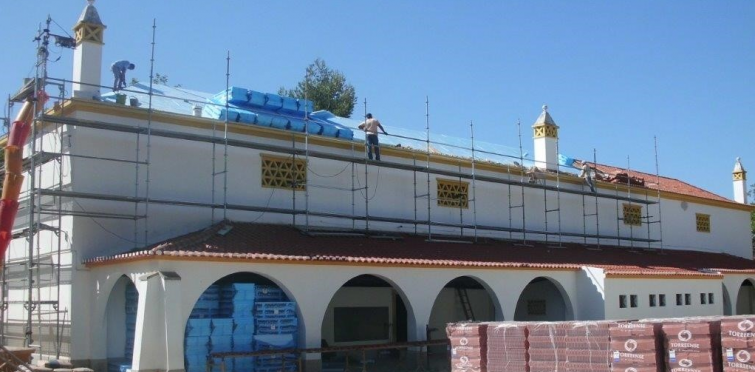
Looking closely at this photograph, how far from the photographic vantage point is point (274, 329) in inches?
648

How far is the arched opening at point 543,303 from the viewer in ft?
77.5

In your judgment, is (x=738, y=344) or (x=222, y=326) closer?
(x=738, y=344)

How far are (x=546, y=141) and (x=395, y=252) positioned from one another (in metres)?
11.5

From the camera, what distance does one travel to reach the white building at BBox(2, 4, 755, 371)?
1672 cm

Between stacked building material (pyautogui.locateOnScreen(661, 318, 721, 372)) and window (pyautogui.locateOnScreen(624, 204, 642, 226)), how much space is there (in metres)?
19.2

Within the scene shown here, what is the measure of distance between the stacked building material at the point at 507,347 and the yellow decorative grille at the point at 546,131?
53.4ft

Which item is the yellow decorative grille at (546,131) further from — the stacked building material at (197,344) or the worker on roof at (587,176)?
the stacked building material at (197,344)

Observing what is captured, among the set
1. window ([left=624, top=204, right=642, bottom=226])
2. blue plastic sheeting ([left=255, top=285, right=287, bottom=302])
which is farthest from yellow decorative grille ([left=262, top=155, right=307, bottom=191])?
window ([left=624, top=204, right=642, bottom=226])

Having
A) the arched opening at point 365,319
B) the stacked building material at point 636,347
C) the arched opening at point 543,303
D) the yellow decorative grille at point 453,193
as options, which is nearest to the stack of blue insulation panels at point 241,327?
the arched opening at point 365,319

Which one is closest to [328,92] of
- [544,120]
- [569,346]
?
[544,120]

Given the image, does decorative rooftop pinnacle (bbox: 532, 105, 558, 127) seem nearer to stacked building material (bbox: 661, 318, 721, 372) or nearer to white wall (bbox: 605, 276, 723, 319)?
white wall (bbox: 605, 276, 723, 319)

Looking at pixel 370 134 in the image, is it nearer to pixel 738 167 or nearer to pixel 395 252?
pixel 395 252

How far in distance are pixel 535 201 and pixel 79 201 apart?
1526cm

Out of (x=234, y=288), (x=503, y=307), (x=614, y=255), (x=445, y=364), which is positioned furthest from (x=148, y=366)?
(x=614, y=255)
